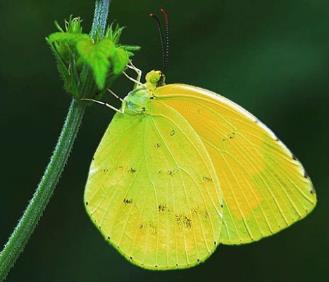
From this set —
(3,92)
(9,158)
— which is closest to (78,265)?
(9,158)

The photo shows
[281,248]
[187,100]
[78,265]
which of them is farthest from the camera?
[281,248]

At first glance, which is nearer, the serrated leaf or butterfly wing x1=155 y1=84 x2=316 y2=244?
the serrated leaf

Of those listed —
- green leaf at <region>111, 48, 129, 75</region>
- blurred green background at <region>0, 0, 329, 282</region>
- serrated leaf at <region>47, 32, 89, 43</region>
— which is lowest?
blurred green background at <region>0, 0, 329, 282</region>

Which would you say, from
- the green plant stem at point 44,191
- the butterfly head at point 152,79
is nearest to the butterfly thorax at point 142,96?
the butterfly head at point 152,79

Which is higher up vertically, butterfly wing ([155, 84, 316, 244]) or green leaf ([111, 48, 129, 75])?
green leaf ([111, 48, 129, 75])

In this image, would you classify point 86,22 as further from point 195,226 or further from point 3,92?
point 195,226

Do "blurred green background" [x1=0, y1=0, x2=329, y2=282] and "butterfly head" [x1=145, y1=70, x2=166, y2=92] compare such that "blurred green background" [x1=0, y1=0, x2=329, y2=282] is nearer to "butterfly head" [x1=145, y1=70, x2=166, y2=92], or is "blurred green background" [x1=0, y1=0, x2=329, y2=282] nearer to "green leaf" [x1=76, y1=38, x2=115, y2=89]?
"butterfly head" [x1=145, y1=70, x2=166, y2=92]

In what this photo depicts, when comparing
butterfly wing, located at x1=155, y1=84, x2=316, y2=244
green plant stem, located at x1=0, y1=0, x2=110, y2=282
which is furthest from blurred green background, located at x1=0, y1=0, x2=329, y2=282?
green plant stem, located at x1=0, y1=0, x2=110, y2=282
